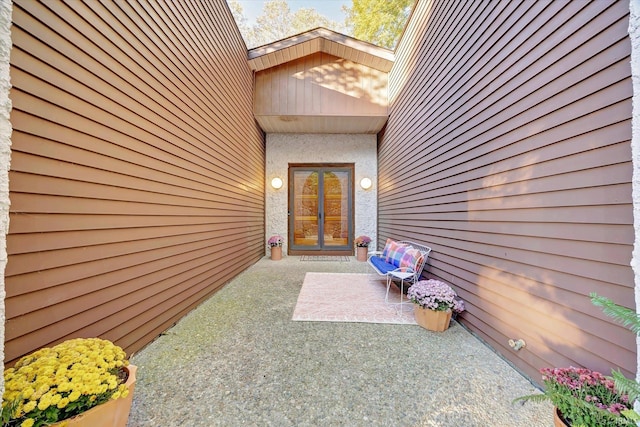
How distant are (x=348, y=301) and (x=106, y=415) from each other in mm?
2437

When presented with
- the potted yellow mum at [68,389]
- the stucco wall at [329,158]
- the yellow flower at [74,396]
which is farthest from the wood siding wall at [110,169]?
the stucco wall at [329,158]

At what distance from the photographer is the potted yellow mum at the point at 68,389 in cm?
89

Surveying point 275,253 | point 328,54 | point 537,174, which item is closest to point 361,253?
point 275,253

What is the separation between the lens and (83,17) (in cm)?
152

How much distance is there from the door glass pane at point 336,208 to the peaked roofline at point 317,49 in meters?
2.49

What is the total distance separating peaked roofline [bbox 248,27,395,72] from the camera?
475 centimetres

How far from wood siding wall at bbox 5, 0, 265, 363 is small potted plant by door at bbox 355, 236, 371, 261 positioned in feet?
11.2

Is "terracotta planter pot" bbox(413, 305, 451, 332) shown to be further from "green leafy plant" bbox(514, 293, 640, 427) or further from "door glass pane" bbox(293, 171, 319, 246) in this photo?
"door glass pane" bbox(293, 171, 319, 246)

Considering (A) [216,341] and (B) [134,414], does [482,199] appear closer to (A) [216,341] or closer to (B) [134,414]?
(A) [216,341]

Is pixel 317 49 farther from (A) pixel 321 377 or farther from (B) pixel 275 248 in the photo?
(A) pixel 321 377

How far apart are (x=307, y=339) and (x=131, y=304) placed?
54.8 inches

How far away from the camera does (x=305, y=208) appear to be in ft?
21.1

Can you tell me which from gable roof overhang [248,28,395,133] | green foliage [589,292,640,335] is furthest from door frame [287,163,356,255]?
green foliage [589,292,640,335]

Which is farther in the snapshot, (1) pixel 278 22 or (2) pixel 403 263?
(1) pixel 278 22
